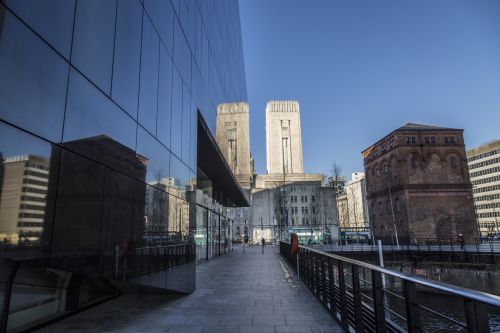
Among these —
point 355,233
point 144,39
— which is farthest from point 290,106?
point 144,39

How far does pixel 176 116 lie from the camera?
10492 millimetres

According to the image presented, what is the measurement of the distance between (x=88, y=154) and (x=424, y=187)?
52859mm

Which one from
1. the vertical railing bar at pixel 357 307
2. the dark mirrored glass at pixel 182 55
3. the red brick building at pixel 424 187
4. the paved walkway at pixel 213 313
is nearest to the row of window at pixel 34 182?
the paved walkway at pixel 213 313

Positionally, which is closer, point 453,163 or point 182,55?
point 182,55

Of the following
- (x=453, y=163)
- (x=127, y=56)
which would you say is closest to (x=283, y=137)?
(x=453, y=163)

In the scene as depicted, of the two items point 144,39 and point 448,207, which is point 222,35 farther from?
point 448,207

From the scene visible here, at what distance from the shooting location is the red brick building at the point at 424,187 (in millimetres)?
48500

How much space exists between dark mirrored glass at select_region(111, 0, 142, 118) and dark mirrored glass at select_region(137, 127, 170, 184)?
672 mm

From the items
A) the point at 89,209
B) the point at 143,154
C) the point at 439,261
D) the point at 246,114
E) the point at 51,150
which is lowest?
the point at 439,261

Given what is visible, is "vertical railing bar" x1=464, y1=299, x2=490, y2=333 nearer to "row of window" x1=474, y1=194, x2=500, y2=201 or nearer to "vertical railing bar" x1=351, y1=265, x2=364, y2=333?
"vertical railing bar" x1=351, y1=265, x2=364, y2=333

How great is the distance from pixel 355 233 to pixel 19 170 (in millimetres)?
53803

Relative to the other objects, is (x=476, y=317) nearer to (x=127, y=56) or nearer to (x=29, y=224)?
(x=29, y=224)

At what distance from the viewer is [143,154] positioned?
7.74m

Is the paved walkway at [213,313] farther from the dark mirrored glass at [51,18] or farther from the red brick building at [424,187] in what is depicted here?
the red brick building at [424,187]
